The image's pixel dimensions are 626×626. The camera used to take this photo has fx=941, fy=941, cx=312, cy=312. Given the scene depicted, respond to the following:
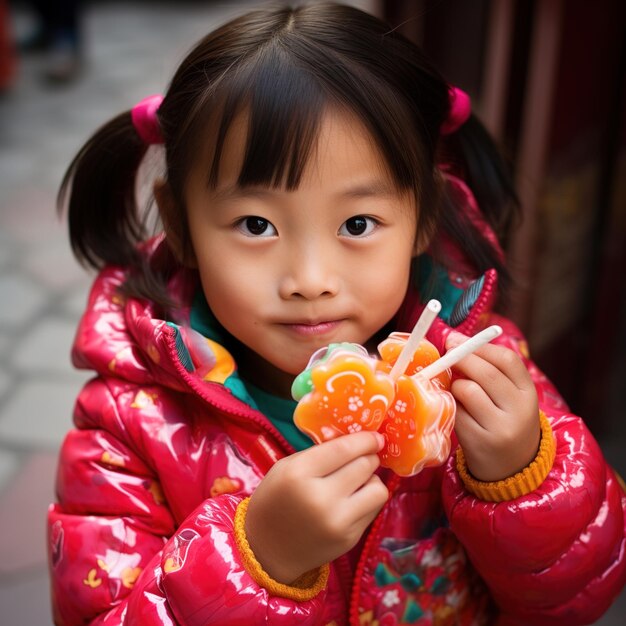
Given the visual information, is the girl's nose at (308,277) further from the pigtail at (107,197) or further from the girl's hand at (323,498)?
the pigtail at (107,197)

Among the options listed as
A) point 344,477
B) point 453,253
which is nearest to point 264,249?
point 344,477

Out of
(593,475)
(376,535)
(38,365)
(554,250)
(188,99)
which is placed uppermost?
(188,99)

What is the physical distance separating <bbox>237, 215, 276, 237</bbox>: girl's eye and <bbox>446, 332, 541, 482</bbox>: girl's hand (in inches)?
9.9

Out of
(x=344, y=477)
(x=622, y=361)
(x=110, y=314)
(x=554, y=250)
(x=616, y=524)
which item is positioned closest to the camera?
(x=344, y=477)

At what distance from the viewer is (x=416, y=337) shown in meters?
0.90

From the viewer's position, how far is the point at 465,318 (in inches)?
47.0

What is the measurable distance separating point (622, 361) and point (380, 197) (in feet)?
5.97

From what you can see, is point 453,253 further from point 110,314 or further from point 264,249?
point 110,314

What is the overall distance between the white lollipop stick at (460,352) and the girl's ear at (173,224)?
1.30ft

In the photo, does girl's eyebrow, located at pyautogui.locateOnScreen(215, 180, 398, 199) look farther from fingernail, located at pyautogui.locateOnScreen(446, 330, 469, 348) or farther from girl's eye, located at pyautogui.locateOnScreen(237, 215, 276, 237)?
fingernail, located at pyautogui.locateOnScreen(446, 330, 469, 348)

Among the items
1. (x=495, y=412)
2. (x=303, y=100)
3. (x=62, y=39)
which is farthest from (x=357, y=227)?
(x=62, y=39)

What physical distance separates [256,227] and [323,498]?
1.03 feet

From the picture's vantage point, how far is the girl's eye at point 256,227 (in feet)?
3.40

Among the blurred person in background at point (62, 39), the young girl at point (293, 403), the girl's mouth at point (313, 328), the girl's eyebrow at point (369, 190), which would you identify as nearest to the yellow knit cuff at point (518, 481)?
the young girl at point (293, 403)
